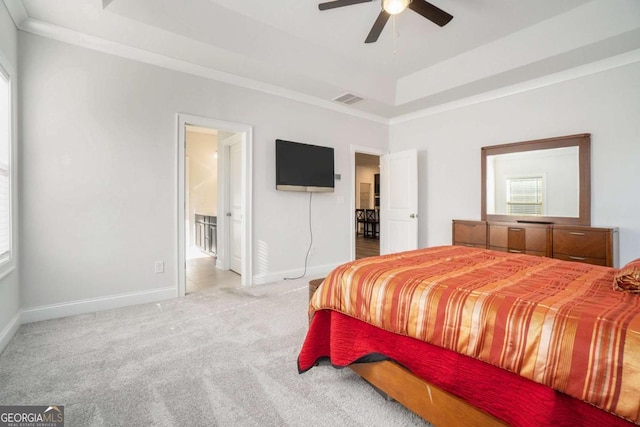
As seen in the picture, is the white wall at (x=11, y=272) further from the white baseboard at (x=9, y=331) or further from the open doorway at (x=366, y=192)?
the open doorway at (x=366, y=192)

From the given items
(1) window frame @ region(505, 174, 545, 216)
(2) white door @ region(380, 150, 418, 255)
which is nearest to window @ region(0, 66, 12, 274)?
(2) white door @ region(380, 150, 418, 255)

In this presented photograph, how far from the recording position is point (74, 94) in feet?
8.96

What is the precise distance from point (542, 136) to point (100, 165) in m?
5.01

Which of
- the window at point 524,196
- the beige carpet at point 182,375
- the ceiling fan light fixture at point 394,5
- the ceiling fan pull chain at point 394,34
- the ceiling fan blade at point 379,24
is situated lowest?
the beige carpet at point 182,375

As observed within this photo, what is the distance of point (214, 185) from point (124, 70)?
360cm

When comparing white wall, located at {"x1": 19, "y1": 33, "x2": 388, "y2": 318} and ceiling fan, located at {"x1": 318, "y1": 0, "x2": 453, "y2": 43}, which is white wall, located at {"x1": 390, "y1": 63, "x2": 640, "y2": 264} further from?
white wall, located at {"x1": 19, "y1": 33, "x2": 388, "y2": 318}

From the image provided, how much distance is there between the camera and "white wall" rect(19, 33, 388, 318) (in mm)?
2596

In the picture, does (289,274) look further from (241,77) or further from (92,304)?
(241,77)

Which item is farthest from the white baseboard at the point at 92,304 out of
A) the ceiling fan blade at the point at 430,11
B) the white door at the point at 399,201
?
the ceiling fan blade at the point at 430,11

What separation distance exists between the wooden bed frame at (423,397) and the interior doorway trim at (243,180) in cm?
249

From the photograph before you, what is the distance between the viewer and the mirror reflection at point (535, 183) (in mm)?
3461

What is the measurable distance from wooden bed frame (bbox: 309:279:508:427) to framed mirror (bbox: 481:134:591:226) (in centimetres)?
329

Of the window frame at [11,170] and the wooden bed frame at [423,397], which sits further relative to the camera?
the window frame at [11,170]

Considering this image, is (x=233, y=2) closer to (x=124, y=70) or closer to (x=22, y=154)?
(x=124, y=70)
